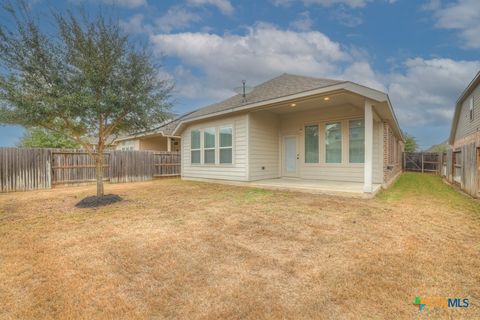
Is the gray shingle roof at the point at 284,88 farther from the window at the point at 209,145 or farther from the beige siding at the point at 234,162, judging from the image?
the window at the point at 209,145

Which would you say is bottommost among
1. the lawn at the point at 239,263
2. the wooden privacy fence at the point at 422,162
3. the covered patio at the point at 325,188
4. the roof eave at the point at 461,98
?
the lawn at the point at 239,263

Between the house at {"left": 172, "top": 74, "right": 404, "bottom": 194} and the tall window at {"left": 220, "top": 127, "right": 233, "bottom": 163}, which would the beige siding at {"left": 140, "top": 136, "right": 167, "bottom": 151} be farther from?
the tall window at {"left": 220, "top": 127, "right": 233, "bottom": 163}

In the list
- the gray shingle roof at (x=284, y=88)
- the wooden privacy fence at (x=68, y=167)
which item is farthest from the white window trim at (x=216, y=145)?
the wooden privacy fence at (x=68, y=167)

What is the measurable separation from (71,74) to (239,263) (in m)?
6.26

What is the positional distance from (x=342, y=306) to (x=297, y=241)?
1483 mm

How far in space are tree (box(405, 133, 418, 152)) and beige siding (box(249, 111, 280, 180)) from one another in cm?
2762

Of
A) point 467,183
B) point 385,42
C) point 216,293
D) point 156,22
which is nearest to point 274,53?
point 385,42

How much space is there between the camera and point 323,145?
9258 mm

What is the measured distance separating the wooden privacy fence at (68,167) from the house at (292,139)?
3.54m

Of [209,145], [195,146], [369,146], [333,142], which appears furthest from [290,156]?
[195,146]

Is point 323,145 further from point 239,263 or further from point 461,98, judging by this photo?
point 461,98

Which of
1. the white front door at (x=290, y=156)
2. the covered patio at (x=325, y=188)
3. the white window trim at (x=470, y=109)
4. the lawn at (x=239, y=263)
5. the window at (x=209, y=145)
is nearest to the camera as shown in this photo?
the lawn at (x=239, y=263)

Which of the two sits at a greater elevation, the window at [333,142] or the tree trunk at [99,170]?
the window at [333,142]

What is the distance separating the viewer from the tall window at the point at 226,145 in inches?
380
